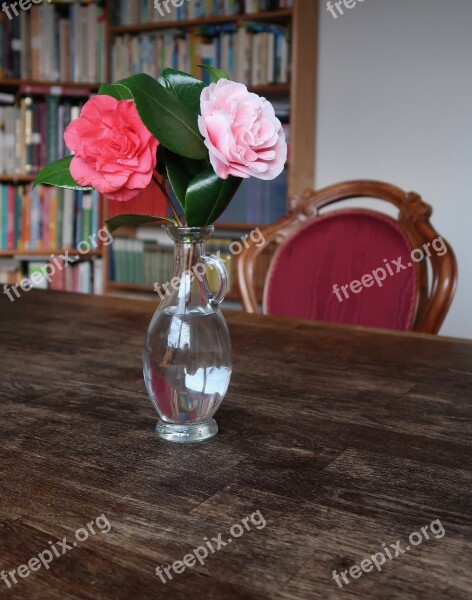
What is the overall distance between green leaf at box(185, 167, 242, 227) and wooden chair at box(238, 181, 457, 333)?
0.81 m

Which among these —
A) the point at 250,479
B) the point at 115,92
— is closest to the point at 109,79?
the point at 115,92

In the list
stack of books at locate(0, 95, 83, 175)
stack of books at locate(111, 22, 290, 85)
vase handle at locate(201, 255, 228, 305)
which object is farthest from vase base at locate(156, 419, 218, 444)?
stack of books at locate(0, 95, 83, 175)

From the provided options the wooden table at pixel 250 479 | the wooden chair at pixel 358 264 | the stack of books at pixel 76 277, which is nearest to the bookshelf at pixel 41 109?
the stack of books at pixel 76 277

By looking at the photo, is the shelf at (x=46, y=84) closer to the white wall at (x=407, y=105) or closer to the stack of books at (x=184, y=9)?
the stack of books at (x=184, y=9)

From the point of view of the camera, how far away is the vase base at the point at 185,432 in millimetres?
775

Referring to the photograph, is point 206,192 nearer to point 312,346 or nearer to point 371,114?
point 312,346

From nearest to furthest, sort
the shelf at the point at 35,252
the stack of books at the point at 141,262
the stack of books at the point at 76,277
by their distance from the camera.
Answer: the stack of books at the point at 141,262, the shelf at the point at 35,252, the stack of books at the point at 76,277

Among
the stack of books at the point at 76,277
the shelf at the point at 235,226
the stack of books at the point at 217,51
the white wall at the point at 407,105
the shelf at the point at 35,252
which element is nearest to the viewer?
the white wall at the point at 407,105

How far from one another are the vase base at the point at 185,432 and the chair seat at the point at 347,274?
82 cm

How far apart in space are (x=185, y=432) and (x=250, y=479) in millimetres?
121

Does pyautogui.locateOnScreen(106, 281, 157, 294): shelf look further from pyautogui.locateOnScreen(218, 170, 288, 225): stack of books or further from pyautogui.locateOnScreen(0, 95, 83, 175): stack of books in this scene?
pyautogui.locateOnScreen(0, 95, 83, 175): stack of books

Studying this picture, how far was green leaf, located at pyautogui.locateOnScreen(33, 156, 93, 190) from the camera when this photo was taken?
72 cm

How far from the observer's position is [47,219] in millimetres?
3580

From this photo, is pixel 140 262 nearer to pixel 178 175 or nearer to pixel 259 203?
pixel 259 203
